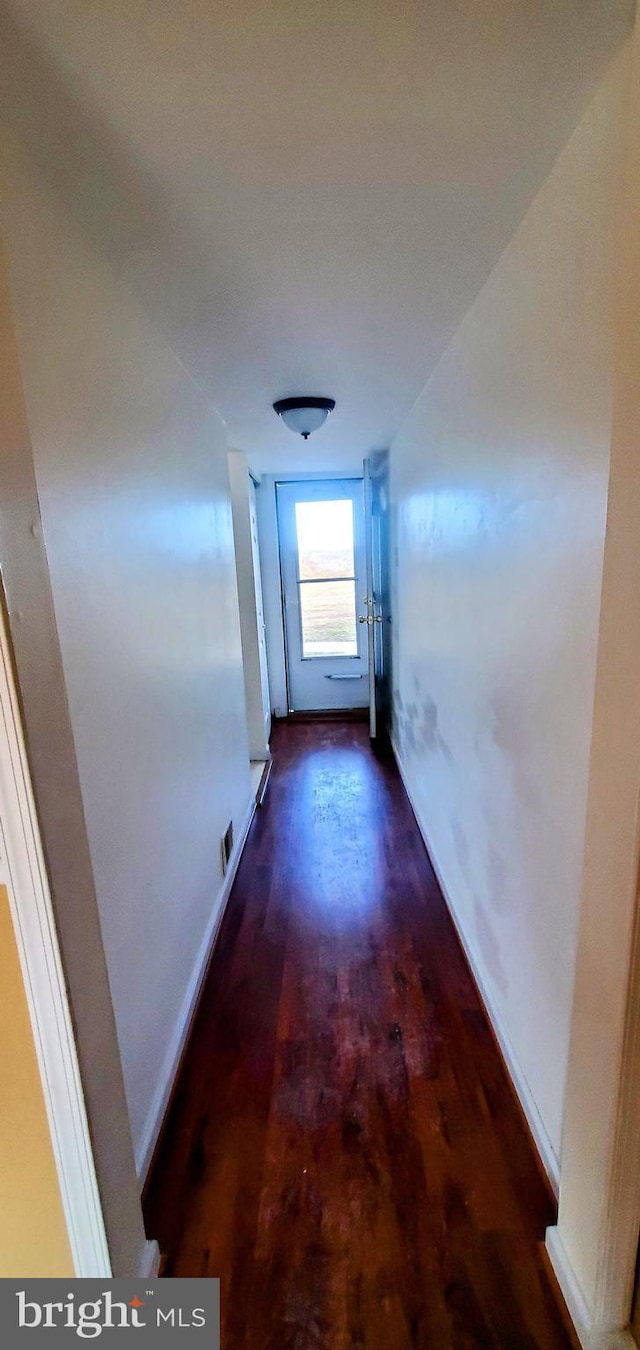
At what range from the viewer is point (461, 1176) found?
1409 mm

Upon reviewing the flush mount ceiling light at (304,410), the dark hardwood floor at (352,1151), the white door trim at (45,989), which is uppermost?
the flush mount ceiling light at (304,410)

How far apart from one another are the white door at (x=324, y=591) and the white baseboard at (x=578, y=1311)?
4.01 meters

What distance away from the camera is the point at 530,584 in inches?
53.1

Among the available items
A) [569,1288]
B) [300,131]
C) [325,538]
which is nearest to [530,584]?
[300,131]

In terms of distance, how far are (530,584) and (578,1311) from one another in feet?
4.71

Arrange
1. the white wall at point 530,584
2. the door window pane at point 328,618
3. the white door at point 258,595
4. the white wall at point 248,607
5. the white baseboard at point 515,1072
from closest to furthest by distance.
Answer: the white wall at point 530,584 < the white baseboard at point 515,1072 < the white wall at point 248,607 < the white door at point 258,595 < the door window pane at point 328,618

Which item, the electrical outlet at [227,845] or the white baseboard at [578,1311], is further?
the electrical outlet at [227,845]

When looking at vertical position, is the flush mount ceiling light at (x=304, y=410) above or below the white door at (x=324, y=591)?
above

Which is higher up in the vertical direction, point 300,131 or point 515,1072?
point 300,131

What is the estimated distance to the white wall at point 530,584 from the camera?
1.04 metres

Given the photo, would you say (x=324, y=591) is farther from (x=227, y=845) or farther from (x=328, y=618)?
(x=227, y=845)

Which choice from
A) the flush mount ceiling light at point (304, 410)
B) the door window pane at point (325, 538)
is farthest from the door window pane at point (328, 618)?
the flush mount ceiling light at point (304, 410)

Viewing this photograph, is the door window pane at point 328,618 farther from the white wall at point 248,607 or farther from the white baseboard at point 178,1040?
the white baseboard at point 178,1040

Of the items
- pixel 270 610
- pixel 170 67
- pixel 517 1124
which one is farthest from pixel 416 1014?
pixel 270 610
